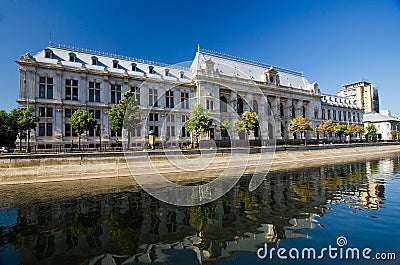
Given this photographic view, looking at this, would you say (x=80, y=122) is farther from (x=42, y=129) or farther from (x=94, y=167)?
(x=42, y=129)

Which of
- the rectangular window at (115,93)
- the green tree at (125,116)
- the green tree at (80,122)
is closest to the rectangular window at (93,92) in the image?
the rectangular window at (115,93)

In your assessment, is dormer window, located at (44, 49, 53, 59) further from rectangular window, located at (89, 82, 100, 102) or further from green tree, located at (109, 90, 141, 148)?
green tree, located at (109, 90, 141, 148)

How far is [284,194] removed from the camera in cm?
1617

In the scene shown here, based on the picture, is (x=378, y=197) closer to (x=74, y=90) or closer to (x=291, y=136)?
(x=74, y=90)

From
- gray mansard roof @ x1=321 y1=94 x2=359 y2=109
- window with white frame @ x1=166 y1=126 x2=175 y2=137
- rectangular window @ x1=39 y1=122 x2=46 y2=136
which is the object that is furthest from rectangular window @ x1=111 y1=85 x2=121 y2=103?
gray mansard roof @ x1=321 y1=94 x2=359 y2=109

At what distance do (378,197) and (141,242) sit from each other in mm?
14431

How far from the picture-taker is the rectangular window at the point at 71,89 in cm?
4112

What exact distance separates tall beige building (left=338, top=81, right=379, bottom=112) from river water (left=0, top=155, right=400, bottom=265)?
160 meters

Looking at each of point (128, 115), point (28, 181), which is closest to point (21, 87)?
point (128, 115)

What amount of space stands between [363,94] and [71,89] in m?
171

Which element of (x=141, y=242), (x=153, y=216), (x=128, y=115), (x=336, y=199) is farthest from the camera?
(x=128, y=115)

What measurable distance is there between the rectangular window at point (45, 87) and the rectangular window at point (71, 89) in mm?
2373

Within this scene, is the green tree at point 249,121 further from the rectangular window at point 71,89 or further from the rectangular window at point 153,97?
the rectangular window at point 71,89

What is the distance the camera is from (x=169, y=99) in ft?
173
